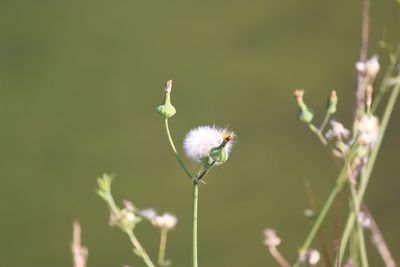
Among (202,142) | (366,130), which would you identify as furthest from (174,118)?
(366,130)

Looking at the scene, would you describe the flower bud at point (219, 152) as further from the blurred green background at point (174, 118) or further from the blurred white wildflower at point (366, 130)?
the blurred green background at point (174, 118)

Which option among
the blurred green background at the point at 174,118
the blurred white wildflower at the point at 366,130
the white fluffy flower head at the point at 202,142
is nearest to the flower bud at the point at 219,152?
the white fluffy flower head at the point at 202,142

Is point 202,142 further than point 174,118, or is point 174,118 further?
point 174,118

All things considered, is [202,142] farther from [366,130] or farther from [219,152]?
[366,130]

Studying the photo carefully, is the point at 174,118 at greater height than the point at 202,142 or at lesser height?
greater

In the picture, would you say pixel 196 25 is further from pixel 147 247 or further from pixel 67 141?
pixel 147 247

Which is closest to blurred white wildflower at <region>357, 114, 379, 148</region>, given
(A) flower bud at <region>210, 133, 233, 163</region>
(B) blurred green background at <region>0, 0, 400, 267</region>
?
(A) flower bud at <region>210, 133, 233, 163</region>
